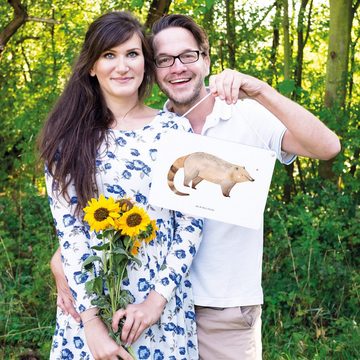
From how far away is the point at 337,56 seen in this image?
6.25 meters

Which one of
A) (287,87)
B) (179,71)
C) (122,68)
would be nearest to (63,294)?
(122,68)

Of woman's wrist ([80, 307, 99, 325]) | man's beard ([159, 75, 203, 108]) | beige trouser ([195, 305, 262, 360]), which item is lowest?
beige trouser ([195, 305, 262, 360])

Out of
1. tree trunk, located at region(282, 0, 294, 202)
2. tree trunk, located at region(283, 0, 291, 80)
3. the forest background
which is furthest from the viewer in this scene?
tree trunk, located at region(283, 0, 291, 80)

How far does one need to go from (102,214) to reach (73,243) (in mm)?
299

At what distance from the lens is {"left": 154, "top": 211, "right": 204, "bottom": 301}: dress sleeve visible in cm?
259

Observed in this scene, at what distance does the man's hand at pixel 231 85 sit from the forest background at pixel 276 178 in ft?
2.77

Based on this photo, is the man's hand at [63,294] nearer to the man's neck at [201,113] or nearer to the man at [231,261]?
the man at [231,261]

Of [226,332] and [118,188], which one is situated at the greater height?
[118,188]

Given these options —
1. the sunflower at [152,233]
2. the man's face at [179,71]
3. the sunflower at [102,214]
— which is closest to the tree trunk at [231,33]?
the man's face at [179,71]

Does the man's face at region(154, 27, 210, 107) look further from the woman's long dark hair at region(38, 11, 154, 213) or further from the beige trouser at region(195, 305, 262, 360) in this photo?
the beige trouser at region(195, 305, 262, 360)

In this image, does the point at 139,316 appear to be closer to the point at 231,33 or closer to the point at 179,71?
the point at 179,71

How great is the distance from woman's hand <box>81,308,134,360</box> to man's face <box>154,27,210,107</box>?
1.00 metres

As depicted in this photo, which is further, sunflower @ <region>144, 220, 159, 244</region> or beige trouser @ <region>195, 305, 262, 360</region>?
beige trouser @ <region>195, 305, 262, 360</region>

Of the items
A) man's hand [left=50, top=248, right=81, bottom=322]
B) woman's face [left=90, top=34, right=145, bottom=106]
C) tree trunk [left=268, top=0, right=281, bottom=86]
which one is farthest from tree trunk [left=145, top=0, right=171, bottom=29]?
man's hand [left=50, top=248, right=81, bottom=322]
